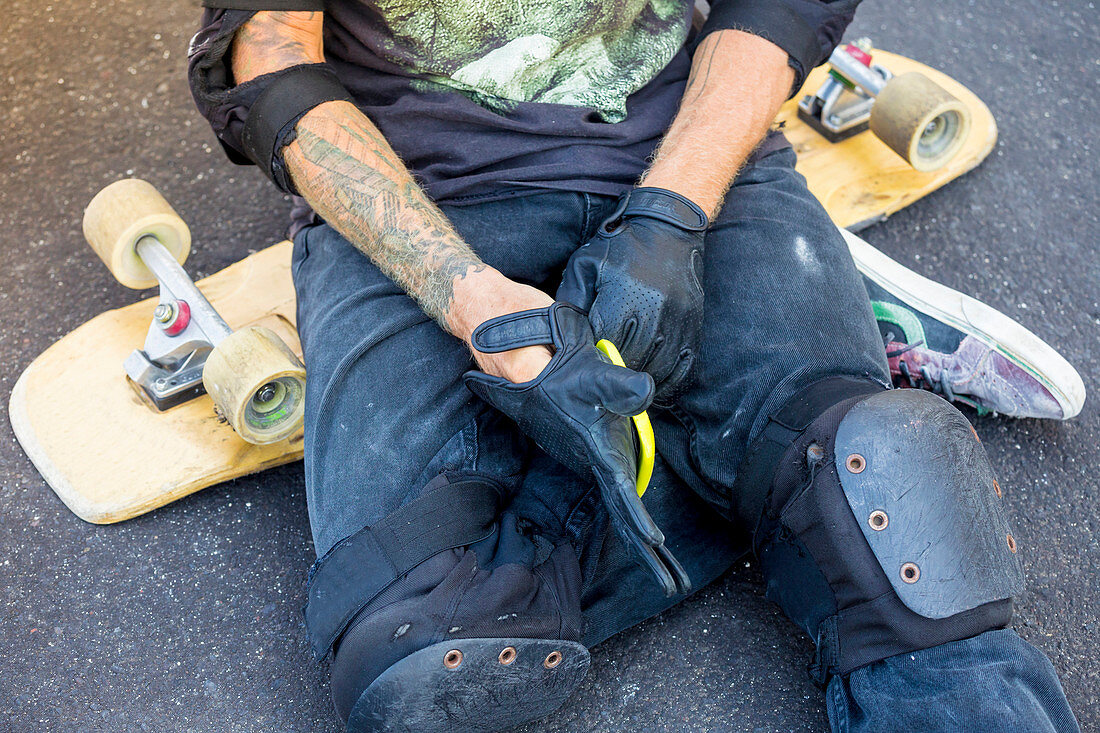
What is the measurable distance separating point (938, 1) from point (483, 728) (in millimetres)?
2392

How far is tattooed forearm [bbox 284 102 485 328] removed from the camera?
3.74ft

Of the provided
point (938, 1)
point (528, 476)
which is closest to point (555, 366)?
point (528, 476)

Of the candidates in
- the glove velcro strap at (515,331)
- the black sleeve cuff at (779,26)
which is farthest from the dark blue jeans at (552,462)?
the black sleeve cuff at (779,26)

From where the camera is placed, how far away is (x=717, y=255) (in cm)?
120

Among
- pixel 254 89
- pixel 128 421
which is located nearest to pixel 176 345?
pixel 128 421

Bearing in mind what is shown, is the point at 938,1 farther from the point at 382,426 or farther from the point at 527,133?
the point at 382,426

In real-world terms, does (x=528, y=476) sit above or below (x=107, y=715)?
above

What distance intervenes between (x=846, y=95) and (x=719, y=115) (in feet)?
2.63

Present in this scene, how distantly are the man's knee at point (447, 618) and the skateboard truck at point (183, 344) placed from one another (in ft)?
1.22

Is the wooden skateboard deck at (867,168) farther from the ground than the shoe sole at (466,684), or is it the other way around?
the wooden skateboard deck at (867,168)

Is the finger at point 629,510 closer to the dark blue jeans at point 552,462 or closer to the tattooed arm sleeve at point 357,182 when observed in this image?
the dark blue jeans at point 552,462

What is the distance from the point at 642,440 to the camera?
3.12ft

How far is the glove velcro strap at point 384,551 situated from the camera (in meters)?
0.96

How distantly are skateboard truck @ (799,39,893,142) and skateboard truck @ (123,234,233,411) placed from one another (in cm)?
128
